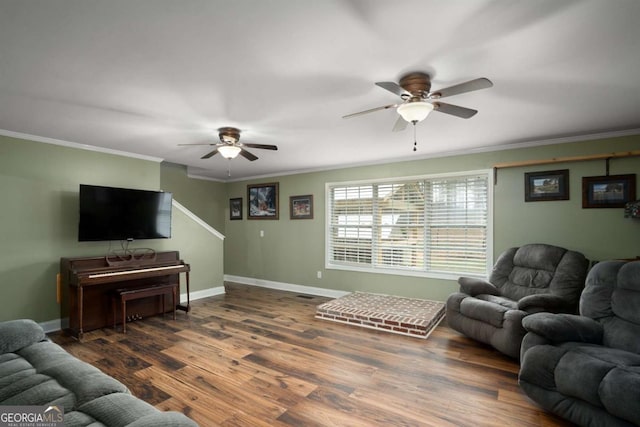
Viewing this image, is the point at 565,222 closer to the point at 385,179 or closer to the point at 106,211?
the point at 385,179

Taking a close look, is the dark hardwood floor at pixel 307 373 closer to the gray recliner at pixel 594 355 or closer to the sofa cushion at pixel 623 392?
the gray recliner at pixel 594 355

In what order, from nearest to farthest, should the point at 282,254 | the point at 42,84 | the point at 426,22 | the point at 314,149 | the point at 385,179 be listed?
the point at 426,22 < the point at 42,84 < the point at 314,149 < the point at 385,179 < the point at 282,254

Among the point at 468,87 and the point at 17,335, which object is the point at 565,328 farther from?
the point at 17,335

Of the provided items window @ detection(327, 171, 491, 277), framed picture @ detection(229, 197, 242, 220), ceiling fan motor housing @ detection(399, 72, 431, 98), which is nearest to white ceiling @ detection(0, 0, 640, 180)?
ceiling fan motor housing @ detection(399, 72, 431, 98)

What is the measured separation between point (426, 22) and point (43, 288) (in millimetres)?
4859

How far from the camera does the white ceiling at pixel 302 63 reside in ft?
5.19

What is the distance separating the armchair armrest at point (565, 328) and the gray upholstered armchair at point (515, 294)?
1.72ft

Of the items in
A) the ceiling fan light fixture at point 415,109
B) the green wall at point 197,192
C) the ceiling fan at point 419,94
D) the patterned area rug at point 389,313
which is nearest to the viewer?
the ceiling fan at point 419,94

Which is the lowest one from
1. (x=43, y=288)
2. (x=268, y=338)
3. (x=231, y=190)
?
(x=268, y=338)

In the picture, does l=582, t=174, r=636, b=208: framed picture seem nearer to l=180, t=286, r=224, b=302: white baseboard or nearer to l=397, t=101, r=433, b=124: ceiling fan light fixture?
l=397, t=101, r=433, b=124: ceiling fan light fixture

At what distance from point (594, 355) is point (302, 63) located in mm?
2690

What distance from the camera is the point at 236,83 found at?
2.38 meters

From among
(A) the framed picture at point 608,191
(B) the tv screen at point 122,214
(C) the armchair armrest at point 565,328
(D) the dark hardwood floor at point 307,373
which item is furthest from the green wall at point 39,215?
(A) the framed picture at point 608,191

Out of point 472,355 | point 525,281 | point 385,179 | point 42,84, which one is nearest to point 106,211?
point 42,84
